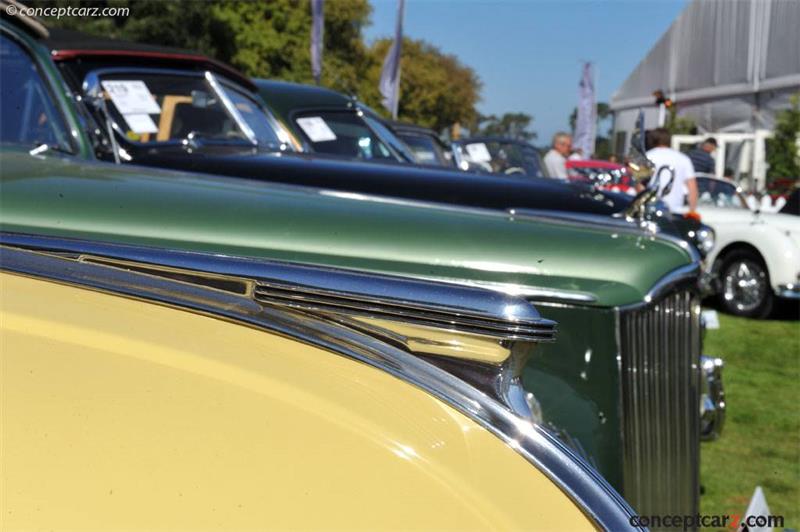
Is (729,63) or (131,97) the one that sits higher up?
(729,63)

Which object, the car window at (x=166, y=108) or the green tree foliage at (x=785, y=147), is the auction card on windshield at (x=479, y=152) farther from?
the car window at (x=166, y=108)

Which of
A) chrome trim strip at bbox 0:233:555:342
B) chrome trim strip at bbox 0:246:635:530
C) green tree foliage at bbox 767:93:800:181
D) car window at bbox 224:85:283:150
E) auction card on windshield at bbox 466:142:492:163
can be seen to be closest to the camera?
chrome trim strip at bbox 0:246:635:530

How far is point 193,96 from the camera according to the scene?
4562mm

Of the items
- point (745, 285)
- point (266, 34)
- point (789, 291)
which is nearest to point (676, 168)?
point (789, 291)

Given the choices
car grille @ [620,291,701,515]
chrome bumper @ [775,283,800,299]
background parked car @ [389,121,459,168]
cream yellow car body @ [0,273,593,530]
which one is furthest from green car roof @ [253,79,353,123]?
cream yellow car body @ [0,273,593,530]

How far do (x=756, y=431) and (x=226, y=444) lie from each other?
178 inches

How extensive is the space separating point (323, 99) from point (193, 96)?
2.42m

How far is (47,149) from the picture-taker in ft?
11.6

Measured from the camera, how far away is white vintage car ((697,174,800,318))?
8938 mm

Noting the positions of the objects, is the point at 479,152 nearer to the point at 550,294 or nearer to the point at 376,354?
the point at 550,294

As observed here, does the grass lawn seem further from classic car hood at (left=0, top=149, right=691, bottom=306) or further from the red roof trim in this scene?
the red roof trim

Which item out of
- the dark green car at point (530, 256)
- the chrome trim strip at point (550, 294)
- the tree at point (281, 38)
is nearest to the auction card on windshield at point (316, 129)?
the dark green car at point (530, 256)

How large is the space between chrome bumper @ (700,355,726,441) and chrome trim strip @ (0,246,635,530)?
2.18 meters

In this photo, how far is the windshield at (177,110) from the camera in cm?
402
